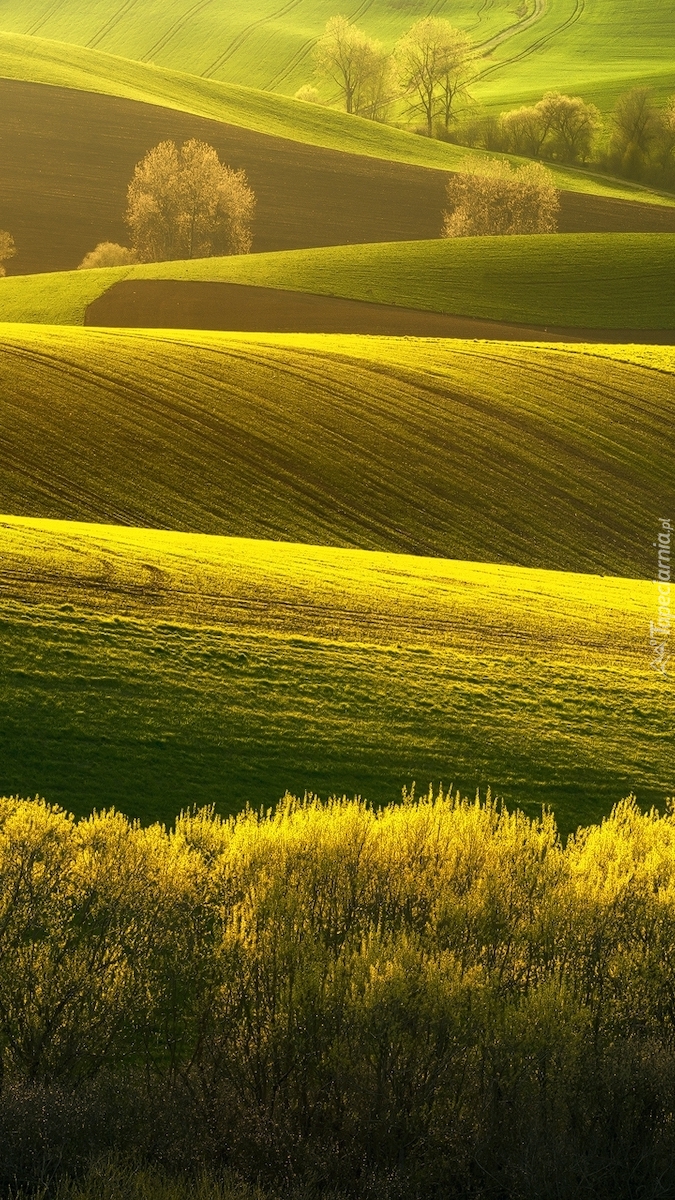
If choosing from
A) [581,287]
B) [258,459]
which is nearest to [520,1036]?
[258,459]

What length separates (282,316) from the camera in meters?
76.1

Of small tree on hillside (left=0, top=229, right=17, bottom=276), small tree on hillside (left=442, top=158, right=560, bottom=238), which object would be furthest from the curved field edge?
small tree on hillside (left=0, top=229, right=17, bottom=276)

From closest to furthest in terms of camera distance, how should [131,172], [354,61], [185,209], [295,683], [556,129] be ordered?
[295,683], [185,209], [131,172], [556,129], [354,61]

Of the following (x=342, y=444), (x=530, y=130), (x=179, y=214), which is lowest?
(x=342, y=444)

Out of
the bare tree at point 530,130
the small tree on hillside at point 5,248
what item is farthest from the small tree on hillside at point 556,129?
the small tree on hillside at point 5,248

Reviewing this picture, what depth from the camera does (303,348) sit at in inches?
2419

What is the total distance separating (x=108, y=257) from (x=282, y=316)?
28.5 m

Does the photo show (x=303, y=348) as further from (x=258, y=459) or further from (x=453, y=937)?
(x=453, y=937)

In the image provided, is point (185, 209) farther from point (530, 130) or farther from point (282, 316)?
point (530, 130)

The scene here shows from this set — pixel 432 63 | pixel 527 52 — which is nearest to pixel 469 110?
pixel 432 63

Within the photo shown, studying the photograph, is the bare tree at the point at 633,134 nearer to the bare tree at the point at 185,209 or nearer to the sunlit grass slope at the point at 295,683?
the bare tree at the point at 185,209

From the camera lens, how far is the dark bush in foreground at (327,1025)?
47.0 feet

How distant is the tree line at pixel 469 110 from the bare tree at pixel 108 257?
2401 inches

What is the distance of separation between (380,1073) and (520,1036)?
1727 mm
